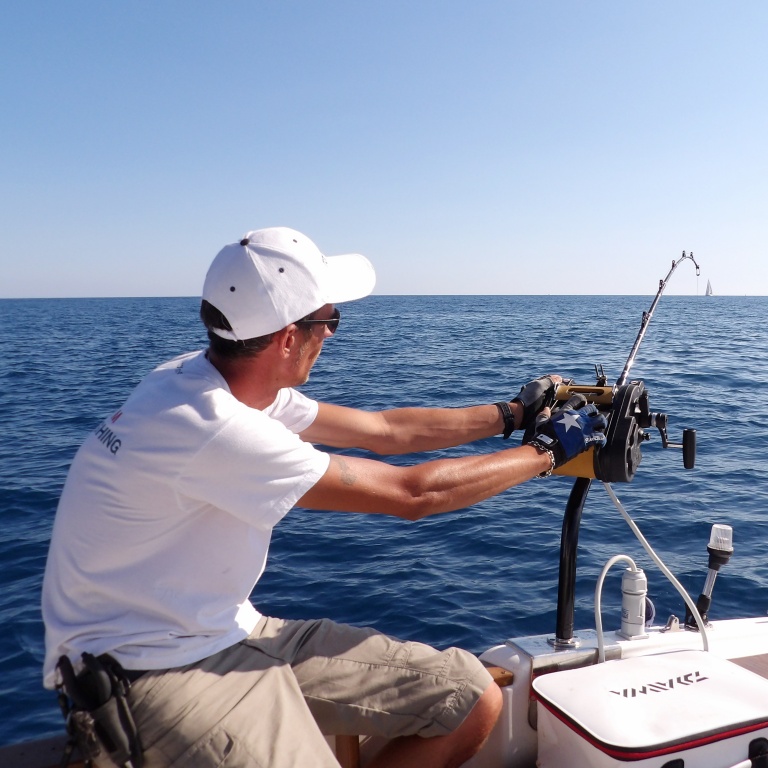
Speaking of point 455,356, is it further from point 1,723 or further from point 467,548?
point 1,723

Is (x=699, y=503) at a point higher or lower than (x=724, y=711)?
lower

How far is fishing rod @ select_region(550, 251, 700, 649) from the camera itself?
91.7 inches

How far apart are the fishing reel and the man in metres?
0.08

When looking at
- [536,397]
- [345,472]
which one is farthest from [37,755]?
[536,397]

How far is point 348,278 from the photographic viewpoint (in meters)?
2.24

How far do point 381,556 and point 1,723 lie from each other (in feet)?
10.3

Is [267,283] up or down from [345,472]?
up

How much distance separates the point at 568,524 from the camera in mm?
2570

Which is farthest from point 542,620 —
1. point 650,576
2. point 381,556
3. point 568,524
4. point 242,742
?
point 242,742

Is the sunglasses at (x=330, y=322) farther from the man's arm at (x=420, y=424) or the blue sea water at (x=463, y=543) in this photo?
the blue sea water at (x=463, y=543)

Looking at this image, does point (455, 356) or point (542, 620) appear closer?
point (542, 620)

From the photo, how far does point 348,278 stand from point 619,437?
95cm

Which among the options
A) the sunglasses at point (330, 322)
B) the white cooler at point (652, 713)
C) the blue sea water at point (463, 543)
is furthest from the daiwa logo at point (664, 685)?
the sunglasses at point (330, 322)

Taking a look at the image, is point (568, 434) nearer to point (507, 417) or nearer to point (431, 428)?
point (507, 417)
